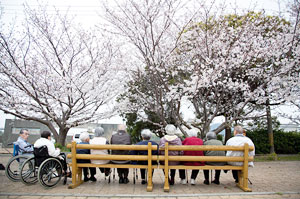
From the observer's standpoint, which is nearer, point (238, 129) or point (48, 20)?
point (238, 129)

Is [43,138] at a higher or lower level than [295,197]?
higher

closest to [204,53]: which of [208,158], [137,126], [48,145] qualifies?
[208,158]

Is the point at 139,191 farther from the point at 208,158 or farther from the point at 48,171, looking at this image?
the point at 48,171

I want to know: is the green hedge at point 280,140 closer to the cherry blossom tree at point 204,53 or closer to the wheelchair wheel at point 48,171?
the cherry blossom tree at point 204,53

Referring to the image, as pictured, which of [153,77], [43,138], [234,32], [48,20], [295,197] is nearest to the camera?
[295,197]

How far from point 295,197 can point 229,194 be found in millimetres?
1086

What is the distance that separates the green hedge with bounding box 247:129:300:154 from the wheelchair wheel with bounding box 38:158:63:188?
32.5 ft

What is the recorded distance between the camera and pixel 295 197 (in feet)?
12.7

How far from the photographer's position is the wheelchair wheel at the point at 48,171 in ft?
14.1

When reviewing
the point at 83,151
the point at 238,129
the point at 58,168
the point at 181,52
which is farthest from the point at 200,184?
the point at 181,52

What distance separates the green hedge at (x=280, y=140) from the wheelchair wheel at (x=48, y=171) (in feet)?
32.5

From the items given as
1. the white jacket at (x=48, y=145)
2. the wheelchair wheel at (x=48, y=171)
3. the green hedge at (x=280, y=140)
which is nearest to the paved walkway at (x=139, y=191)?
the wheelchair wheel at (x=48, y=171)

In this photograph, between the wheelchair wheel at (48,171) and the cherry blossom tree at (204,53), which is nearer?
the wheelchair wheel at (48,171)

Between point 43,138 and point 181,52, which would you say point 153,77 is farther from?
point 43,138
